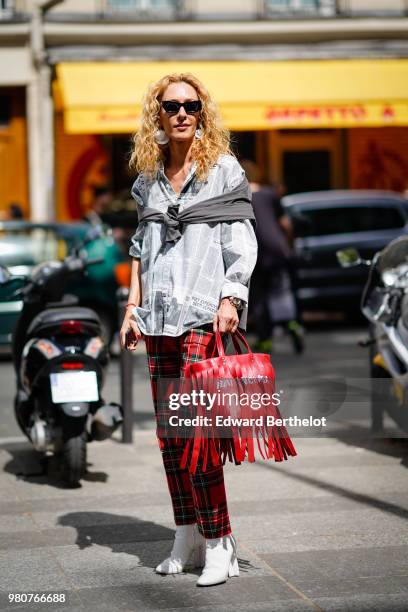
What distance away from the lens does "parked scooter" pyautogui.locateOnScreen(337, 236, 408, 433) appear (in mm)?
7066

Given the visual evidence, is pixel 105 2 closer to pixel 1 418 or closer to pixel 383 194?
pixel 383 194

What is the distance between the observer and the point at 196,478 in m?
4.67

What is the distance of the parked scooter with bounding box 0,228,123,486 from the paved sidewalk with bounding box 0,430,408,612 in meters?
0.27

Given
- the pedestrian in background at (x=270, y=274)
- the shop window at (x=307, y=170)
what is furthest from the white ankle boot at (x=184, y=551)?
the shop window at (x=307, y=170)

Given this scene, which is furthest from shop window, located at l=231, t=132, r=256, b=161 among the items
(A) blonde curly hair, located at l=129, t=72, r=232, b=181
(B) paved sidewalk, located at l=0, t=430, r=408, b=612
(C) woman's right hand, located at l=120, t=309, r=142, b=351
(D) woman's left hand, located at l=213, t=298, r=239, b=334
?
(D) woman's left hand, located at l=213, t=298, r=239, b=334

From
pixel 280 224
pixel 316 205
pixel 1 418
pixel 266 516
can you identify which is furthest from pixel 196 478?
pixel 316 205

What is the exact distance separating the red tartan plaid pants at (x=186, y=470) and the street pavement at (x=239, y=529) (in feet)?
0.84

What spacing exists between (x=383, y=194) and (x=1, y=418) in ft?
28.0

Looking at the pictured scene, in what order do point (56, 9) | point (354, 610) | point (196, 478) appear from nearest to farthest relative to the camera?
point (354, 610) → point (196, 478) → point (56, 9)

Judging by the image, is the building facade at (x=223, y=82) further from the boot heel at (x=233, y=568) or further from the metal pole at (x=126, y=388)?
the boot heel at (x=233, y=568)

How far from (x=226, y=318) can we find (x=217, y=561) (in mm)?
947

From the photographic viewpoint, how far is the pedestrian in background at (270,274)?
12570 millimetres

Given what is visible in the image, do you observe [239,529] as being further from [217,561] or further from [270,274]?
[270,274]

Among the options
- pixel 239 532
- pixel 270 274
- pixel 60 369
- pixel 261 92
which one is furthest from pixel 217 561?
pixel 261 92
